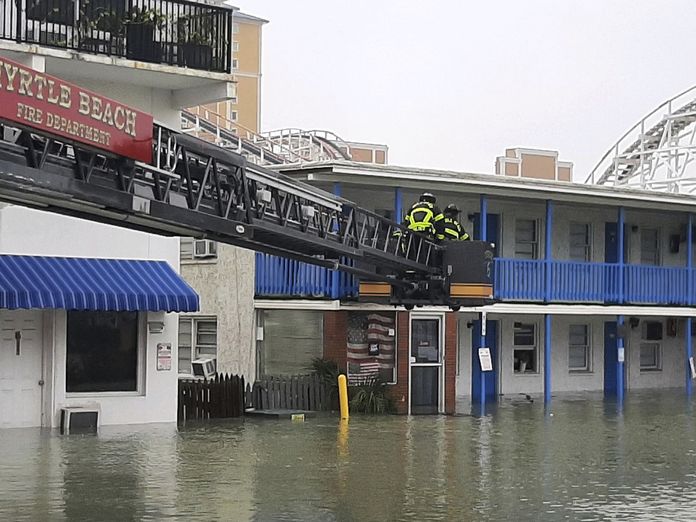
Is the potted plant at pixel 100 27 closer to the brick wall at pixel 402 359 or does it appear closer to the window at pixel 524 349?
the brick wall at pixel 402 359

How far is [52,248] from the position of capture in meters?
21.9

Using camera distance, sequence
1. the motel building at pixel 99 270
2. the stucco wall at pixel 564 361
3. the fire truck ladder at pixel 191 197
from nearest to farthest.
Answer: the fire truck ladder at pixel 191 197 < the motel building at pixel 99 270 < the stucco wall at pixel 564 361

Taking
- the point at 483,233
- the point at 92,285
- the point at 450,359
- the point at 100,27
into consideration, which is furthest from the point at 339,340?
the point at 100,27

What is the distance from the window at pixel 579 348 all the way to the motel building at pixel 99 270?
13.6 m

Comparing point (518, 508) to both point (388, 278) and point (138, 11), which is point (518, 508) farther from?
point (138, 11)

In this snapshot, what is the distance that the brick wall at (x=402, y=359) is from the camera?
26750 mm

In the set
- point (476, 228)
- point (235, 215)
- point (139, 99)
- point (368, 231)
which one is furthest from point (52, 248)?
point (476, 228)

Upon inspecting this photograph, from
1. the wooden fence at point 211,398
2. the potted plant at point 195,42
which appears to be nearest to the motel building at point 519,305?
the wooden fence at point 211,398

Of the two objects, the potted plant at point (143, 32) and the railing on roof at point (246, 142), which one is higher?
the railing on roof at point (246, 142)

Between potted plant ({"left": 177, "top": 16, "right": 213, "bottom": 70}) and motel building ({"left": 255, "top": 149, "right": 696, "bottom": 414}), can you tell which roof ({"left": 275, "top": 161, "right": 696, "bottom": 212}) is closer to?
motel building ({"left": 255, "top": 149, "right": 696, "bottom": 414})

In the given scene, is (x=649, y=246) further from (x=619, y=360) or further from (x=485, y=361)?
(x=485, y=361)

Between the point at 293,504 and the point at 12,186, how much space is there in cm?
473

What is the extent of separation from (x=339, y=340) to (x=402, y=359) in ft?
4.41

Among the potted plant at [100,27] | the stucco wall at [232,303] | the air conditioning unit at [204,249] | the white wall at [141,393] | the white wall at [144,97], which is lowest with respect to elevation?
the white wall at [141,393]
